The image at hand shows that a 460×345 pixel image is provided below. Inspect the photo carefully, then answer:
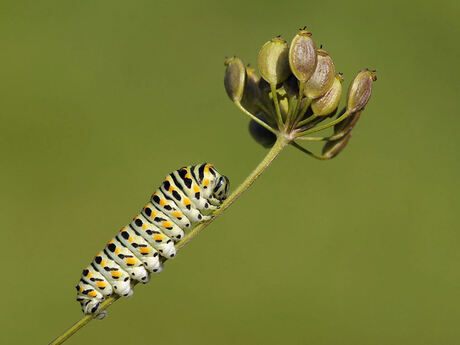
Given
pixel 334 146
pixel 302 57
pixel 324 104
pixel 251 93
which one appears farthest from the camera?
pixel 334 146

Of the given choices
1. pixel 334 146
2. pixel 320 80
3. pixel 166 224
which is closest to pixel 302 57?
pixel 320 80

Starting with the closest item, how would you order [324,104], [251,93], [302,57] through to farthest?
[302,57] < [324,104] < [251,93]

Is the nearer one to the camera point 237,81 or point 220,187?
point 237,81

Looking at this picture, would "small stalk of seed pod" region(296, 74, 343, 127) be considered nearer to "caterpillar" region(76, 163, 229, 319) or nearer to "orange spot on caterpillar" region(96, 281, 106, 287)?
"caterpillar" region(76, 163, 229, 319)

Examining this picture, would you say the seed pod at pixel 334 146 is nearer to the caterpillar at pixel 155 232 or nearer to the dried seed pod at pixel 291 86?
the dried seed pod at pixel 291 86

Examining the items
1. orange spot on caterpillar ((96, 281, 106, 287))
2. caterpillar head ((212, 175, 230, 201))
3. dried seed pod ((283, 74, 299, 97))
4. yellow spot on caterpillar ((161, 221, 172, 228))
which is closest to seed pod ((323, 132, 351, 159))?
dried seed pod ((283, 74, 299, 97))

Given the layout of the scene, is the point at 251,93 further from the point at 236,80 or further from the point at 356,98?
the point at 356,98

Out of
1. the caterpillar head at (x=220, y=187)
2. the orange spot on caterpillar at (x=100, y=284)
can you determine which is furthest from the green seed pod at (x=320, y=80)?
the orange spot on caterpillar at (x=100, y=284)

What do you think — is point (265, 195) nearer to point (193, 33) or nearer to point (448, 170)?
point (448, 170)
